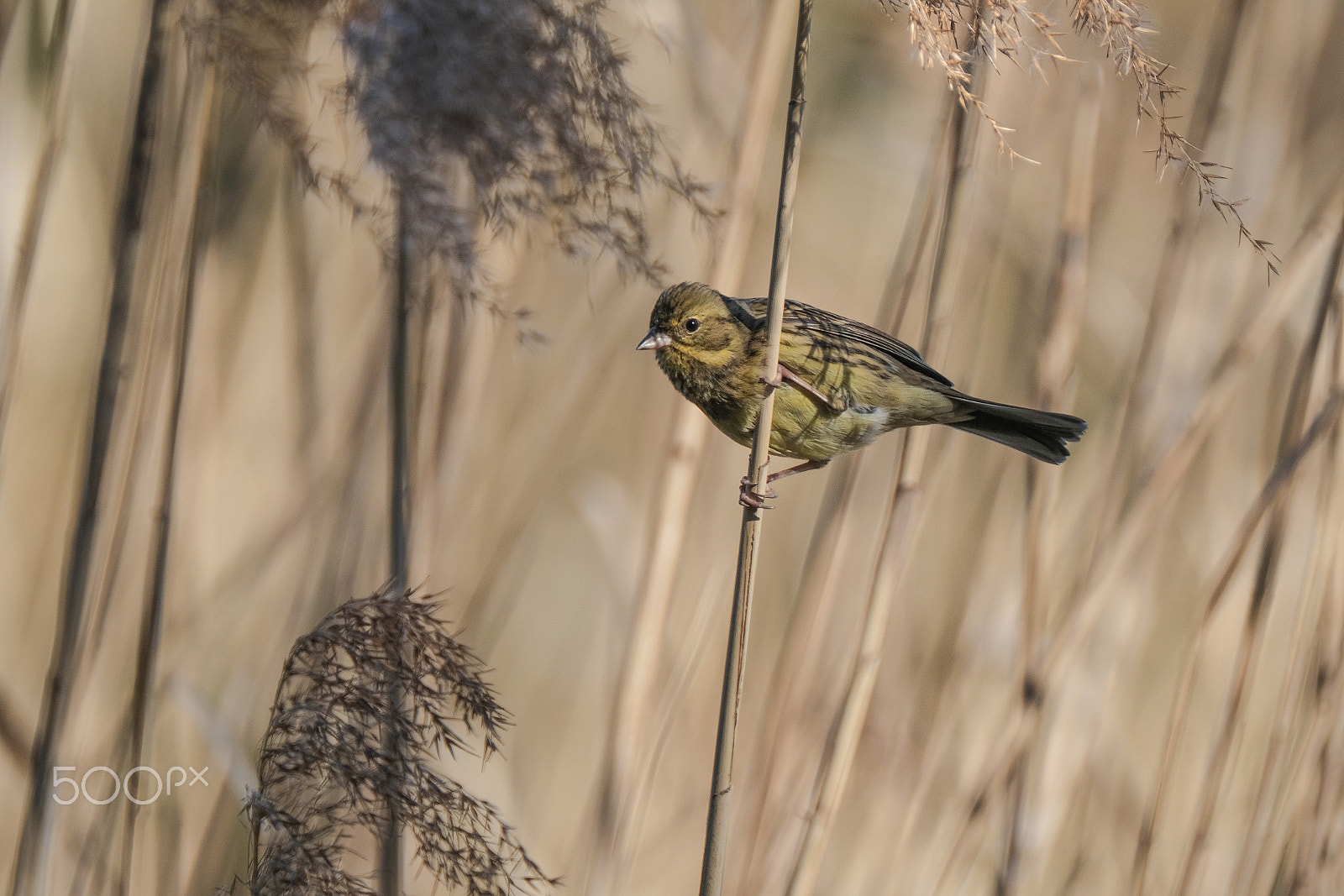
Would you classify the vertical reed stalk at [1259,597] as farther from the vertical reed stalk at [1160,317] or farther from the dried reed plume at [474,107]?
the dried reed plume at [474,107]

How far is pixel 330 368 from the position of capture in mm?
2125

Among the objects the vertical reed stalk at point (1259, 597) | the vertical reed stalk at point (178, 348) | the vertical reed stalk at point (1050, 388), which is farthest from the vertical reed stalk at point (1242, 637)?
the vertical reed stalk at point (178, 348)

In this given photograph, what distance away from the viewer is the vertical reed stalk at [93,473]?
48.6 inches

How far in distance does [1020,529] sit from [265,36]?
1822mm

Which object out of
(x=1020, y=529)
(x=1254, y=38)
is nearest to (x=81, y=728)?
(x=1020, y=529)

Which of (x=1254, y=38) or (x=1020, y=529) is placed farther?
(x=1020, y=529)

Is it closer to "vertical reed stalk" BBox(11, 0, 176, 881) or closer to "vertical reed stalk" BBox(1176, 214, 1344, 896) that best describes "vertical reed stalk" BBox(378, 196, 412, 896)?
"vertical reed stalk" BBox(11, 0, 176, 881)

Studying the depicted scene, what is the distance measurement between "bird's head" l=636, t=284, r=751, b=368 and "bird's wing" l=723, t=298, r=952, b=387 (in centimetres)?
6

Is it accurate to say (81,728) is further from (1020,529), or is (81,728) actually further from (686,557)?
(1020,529)

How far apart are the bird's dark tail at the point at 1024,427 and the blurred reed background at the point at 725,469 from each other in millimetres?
65

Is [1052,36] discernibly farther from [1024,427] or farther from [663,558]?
[663,558]

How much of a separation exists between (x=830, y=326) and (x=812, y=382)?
115 millimetres

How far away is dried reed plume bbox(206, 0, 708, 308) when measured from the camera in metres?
1.51

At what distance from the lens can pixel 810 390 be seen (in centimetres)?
180
